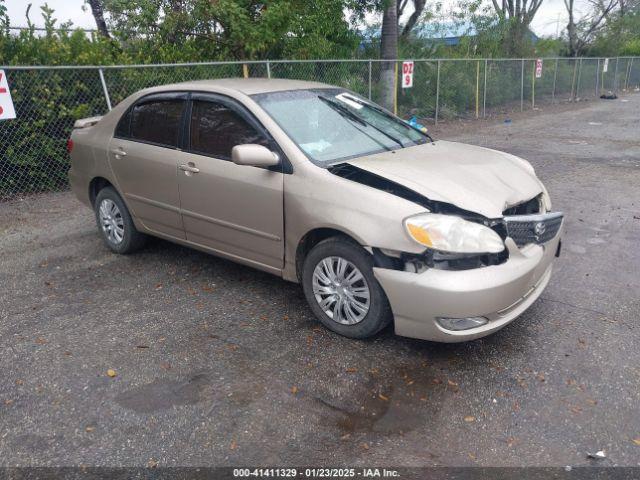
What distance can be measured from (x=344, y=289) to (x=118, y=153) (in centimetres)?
275

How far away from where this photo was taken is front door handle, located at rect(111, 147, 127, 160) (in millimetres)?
5145

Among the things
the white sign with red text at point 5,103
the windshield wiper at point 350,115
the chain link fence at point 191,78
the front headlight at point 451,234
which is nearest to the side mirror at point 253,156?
the windshield wiper at point 350,115

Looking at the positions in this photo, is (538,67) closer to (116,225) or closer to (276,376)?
(116,225)

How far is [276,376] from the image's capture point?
3.46 metres

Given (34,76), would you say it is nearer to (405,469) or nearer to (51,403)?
(51,403)

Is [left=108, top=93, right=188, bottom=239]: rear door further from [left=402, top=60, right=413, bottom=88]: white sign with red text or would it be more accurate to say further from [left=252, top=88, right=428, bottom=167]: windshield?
[left=402, top=60, right=413, bottom=88]: white sign with red text

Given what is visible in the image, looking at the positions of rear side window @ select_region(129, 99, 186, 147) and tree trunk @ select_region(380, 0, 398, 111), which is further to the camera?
tree trunk @ select_region(380, 0, 398, 111)

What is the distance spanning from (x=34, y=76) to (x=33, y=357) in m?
5.61

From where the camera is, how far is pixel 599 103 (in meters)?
22.8

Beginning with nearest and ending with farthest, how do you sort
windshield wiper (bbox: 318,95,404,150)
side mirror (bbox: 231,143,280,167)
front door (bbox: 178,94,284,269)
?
side mirror (bbox: 231,143,280,167) → front door (bbox: 178,94,284,269) → windshield wiper (bbox: 318,95,404,150)

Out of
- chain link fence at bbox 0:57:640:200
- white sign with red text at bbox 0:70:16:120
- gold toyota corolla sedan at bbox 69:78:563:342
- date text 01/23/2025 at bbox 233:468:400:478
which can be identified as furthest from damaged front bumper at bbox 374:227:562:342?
chain link fence at bbox 0:57:640:200

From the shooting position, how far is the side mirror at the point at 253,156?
3.84m

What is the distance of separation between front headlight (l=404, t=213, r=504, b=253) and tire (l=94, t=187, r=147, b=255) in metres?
3.11

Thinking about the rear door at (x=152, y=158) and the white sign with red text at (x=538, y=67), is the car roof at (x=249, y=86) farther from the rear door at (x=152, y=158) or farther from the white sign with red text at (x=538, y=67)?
the white sign with red text at (x=538, y=67)
